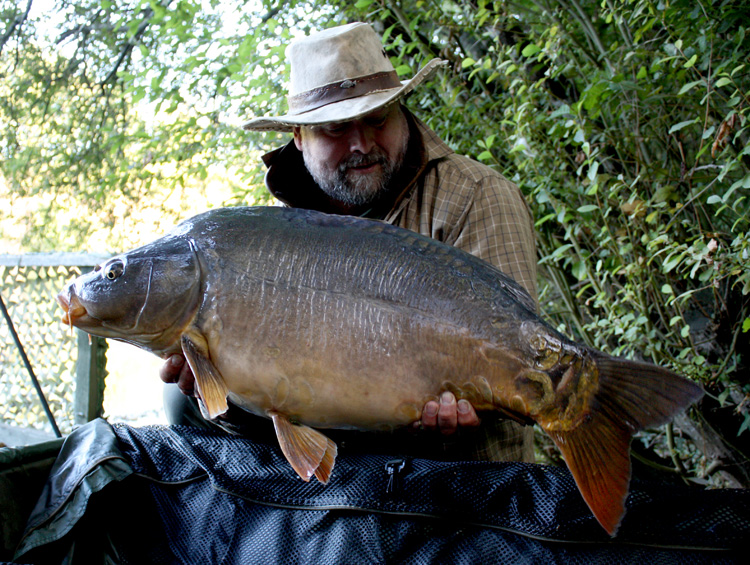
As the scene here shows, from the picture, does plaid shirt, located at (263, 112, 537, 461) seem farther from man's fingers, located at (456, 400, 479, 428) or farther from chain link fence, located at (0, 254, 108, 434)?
chain link fence, located at (0, 254, 108, 434)

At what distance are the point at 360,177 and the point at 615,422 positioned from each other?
3.64 feet

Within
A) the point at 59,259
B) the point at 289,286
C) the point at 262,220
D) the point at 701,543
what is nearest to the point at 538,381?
the point at 701,543

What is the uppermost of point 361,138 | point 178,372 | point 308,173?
point 361,138

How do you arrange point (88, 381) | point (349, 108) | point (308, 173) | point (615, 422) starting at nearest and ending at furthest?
point (615, 422)
point (349, 108)
point (308, 173)
point (88, 381)

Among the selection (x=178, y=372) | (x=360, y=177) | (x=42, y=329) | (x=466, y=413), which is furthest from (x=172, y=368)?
(x=42, y=329)

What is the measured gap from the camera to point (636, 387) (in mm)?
1164

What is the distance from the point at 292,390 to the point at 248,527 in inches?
15.0

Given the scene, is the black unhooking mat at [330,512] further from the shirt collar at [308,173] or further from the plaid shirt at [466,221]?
the shirt collar at [308,173]

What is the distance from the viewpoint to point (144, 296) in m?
1.34

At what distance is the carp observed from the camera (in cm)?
120

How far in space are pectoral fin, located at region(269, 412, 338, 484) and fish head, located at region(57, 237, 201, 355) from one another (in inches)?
11.0

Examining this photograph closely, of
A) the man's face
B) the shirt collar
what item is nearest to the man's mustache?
the man's face

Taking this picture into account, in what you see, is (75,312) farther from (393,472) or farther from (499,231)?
(499,231)

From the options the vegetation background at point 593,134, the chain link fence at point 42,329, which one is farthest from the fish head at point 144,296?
the chain link fence at point 42,329
